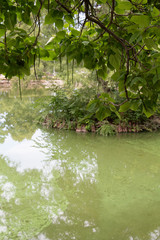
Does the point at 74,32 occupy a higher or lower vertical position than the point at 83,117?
higher

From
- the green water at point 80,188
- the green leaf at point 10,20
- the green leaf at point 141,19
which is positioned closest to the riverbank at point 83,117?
the green water at point 80,188

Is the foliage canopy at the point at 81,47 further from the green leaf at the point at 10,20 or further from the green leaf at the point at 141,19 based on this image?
the green leaf at the point at 141,19

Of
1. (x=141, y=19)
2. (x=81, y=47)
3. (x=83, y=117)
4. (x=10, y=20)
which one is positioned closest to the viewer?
(x=141, y=19)

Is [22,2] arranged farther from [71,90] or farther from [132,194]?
[71,90]

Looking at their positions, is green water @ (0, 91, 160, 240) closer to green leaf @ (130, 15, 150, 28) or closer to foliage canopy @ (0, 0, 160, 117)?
foliage canopy @ (0, 0, 160, 117)

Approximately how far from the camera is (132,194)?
217cm

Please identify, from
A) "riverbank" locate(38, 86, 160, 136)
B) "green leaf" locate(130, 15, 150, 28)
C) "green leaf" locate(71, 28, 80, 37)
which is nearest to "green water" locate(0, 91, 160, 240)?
"riverbank" locate(38, 86, 160, 136)

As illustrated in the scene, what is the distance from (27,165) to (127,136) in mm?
2009

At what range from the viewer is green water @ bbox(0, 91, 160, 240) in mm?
1695

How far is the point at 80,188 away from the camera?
2307mm

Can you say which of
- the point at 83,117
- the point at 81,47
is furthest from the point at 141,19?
the point at 83,117

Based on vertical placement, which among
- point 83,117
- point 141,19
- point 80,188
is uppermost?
point 141,19

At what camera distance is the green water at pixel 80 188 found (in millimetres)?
1695

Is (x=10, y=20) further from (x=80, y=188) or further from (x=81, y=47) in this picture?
(x=80, y=188)
